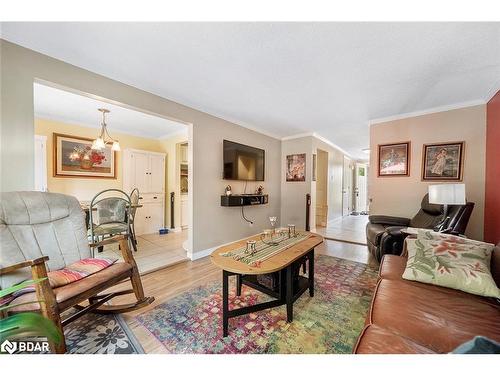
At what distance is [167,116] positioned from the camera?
2541 mm

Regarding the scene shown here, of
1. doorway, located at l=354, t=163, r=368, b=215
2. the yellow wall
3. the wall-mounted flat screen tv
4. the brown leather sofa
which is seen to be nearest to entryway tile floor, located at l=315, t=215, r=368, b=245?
the wall-mounted flat screen tv

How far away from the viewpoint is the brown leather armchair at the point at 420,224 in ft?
6.64

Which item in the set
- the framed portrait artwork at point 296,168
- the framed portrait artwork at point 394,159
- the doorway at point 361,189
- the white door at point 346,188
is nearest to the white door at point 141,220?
the framed portrait artwork at point 296,168

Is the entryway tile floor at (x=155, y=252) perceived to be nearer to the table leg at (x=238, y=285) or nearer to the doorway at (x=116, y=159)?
the doorway at (x=116, y=159)

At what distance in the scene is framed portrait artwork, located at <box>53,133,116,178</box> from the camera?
3.42 m

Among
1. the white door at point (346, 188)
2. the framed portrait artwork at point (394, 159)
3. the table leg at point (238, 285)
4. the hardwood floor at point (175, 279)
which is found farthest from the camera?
the white door at point (346, 188)

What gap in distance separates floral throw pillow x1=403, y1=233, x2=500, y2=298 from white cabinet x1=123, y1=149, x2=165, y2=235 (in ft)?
14.6

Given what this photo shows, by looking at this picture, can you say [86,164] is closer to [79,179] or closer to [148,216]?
[79,179]

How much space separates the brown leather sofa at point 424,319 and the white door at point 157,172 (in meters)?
4.51

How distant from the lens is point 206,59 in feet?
5.76
